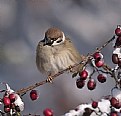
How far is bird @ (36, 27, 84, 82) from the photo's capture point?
3174 mm

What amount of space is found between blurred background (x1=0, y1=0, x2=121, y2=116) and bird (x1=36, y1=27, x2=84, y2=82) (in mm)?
1155

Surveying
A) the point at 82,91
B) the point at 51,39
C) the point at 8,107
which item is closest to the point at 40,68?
the point at 51,39

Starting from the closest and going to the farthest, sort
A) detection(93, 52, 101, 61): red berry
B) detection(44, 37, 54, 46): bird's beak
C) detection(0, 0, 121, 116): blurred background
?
detection(93, 52, 101, 61): red berry, detection(44, 37, 54, 46): bird's beak, detection(0, 0, 121, 116): blurred background

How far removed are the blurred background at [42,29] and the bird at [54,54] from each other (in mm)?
1155

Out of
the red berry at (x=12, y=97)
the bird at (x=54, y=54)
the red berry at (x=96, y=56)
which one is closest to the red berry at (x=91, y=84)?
the red berry at (x=96, y=56)

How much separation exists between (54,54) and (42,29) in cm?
214

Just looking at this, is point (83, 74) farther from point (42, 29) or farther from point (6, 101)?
point (42, 29)

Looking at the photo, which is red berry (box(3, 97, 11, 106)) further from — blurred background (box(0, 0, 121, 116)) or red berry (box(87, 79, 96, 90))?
blurred background (box(0, 0, 121, 116))

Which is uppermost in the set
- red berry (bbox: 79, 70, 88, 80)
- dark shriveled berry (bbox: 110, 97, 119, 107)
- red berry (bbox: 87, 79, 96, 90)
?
→ red berry (bbox: 79, 70, 88, 80)

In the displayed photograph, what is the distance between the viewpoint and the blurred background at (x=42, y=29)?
4.73 meters

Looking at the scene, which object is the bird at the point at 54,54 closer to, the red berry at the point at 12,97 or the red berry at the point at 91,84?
the red berry at the point at 91,84

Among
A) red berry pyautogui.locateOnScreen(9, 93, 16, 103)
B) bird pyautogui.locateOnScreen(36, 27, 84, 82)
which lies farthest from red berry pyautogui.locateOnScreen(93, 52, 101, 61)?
bird pyautogui.locateOnScreen(36, 27, 84, 82)

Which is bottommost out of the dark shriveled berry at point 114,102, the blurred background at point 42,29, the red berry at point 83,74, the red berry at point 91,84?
the dark shriveled berry at point 114,102

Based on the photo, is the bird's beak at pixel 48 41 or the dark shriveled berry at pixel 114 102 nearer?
the dark shriveled berry at pixel 114 102
